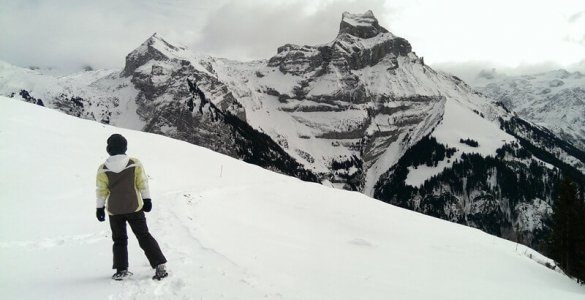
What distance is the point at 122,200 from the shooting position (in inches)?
→ 335

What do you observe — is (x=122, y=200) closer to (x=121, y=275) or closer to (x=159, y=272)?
(x=121, y=275)

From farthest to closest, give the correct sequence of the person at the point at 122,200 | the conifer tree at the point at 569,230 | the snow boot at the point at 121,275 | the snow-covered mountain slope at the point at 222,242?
1. the conifer tree at the point at 569,230
2. the snow-covered mountain slope at the point at 222,242
3. the person at the point at 122,200
4. the snow boot at the point at 121,275

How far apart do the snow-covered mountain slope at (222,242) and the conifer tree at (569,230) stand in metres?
19.5

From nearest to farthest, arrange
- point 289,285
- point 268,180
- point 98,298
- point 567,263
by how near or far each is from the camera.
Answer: point 98,298, point 289,285, point 268,180, point 567,263

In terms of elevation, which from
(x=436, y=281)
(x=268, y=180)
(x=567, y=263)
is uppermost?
(x=268, y=180)

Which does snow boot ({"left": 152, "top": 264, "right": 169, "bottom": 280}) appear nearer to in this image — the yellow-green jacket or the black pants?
the black pants

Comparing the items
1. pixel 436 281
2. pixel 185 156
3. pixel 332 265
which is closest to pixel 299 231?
pixel 332 265

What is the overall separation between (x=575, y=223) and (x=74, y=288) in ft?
135

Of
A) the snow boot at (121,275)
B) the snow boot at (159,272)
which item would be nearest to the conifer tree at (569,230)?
the snow boot at (159,272)

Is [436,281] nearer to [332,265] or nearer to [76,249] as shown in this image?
[332,265]

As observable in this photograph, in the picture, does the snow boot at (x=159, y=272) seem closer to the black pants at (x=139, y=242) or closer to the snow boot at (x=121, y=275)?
the black pants at (x=139, y=242)

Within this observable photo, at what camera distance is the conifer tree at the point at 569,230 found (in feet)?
117

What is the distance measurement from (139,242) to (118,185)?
4.19ft

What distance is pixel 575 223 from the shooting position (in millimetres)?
36469
